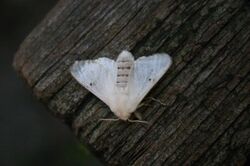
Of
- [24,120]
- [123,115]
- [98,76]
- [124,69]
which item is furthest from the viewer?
[24,120]

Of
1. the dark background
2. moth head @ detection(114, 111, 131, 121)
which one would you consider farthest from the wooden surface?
the dark background

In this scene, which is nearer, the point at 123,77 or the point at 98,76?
the point at 123,77

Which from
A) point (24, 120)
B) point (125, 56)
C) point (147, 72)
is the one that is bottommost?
point (24, 120)

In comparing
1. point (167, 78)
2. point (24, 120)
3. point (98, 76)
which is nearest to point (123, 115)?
point (167, 78)

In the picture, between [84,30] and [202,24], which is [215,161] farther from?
[84,30]

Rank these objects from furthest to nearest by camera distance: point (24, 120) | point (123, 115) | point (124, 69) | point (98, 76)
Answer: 1. point (24, 120)
2. point (98, 76)
3. point (124, 69)
4. point (123, 115)

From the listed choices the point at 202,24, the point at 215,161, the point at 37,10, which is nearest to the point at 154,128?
the point at 215,161

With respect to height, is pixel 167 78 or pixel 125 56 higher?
pixel 125 56

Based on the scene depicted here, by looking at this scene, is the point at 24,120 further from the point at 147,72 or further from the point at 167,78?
the point at 167,78
